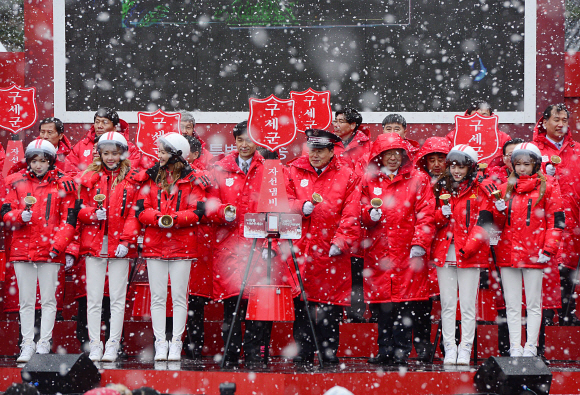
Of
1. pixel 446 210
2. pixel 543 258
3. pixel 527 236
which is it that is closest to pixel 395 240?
pixel 446 210

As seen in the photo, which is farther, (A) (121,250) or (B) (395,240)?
(B) (395,240)

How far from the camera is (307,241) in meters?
7.18

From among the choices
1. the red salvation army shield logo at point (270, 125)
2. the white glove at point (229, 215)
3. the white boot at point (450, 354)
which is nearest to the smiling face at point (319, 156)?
the red salvation army shield logo at point (270, 125)

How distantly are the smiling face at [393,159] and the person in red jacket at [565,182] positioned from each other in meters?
1.67

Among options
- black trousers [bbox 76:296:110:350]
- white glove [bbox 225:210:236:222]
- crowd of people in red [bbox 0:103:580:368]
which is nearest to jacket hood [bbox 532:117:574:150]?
crowd of people in red [bbox 0:103:580:368]

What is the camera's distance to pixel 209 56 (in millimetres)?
10062

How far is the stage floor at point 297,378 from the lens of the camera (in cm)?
601

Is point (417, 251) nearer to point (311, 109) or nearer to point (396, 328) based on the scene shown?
point (396, 328)

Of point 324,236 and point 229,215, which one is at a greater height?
point 229,215

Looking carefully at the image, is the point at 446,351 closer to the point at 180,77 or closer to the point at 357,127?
the point at 357,127

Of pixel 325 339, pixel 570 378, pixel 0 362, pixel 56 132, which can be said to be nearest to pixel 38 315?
pixel 0 362

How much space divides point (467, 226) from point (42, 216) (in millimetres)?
4005

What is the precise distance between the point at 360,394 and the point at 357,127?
3432 mm

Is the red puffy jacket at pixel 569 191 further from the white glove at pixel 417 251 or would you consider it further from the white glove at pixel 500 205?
the white glove at pixel 417 251
